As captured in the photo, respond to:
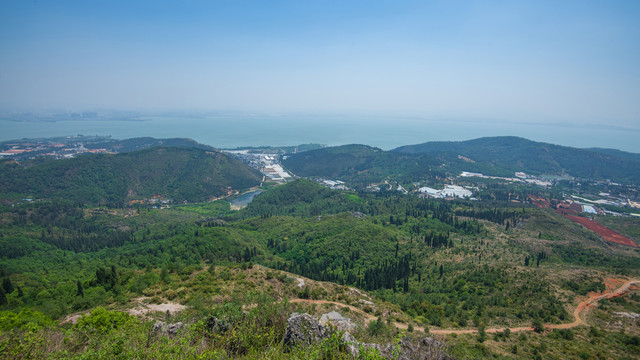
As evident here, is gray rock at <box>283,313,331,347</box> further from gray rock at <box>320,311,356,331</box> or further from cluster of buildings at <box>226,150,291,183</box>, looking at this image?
cluster of buildings at <box>226,150,291,183</box>

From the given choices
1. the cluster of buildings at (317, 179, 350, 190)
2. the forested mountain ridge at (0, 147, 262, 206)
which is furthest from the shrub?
the cluster of buildings at (317, 179, 350, 190)

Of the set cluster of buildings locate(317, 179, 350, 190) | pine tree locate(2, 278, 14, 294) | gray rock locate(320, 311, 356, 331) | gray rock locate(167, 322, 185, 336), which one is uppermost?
gray rock locate(167, 322, 185, 336)

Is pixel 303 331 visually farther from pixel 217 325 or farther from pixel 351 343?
pixel 217 325

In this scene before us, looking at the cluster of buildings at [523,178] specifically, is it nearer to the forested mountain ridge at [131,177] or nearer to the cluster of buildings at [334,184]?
the cluster of buildings at [334,184]

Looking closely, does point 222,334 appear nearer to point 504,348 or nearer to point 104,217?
point 504,348

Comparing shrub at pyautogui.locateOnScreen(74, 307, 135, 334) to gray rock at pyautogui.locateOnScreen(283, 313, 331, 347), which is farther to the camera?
shrub at pyautogui.locateOnScreen(74, 307, 135, 334)

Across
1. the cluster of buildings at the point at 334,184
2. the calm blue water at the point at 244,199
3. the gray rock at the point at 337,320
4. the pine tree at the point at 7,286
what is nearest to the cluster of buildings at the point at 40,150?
the calm blue water at the point at 244,199

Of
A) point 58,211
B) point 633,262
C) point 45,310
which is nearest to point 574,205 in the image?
point 633,262

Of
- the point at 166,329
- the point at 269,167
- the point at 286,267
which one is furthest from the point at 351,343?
the point at 269,167
